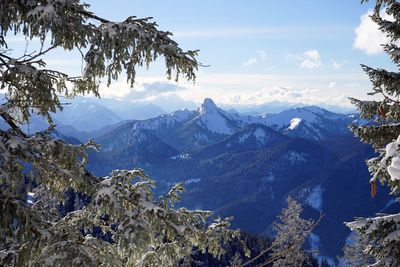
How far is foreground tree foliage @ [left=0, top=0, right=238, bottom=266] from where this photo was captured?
4.76 meters

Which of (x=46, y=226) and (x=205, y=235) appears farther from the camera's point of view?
(x=205, y=235)

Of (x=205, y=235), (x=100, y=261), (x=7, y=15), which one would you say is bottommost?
(x=100, y=261)

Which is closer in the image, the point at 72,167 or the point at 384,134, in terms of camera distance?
the point at 72,167

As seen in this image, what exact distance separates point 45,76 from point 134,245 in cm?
213

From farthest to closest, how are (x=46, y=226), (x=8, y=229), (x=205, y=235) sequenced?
(x=205, y=235) < (x=46, y=226) < (x=8, y=229)

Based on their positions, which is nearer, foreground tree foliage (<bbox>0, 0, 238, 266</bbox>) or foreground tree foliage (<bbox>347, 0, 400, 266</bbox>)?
foreground tree foliage (<bbox>0, 0, 238, 266</bbox>)

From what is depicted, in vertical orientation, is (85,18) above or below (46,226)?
above

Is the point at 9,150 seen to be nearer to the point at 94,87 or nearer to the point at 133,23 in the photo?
the point at 94,87

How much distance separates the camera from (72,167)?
18.2ft

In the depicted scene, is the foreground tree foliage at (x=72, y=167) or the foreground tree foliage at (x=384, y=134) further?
the foreground tree foliage at (x=384, y=134)

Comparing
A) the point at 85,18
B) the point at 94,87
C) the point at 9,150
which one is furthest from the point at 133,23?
the point at 9,150

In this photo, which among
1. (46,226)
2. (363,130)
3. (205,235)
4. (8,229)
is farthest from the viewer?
(363,130)

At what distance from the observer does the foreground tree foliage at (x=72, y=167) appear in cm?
476

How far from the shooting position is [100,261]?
18.0 feet
